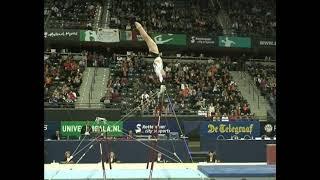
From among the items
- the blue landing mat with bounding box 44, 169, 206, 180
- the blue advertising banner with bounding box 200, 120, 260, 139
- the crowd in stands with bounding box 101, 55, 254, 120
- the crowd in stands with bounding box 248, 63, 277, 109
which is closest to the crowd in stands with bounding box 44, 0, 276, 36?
the crowd in stands with bounding box 248, 63, 277, 109

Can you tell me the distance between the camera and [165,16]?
886 inches

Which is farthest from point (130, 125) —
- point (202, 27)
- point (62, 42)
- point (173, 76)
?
point (202, 27)

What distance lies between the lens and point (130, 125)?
48.6 feet

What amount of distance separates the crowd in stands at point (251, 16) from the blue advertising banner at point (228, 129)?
8464 millimetres

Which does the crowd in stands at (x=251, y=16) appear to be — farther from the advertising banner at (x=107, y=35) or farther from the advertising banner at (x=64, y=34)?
the advertising banner at (x=64, y=34)

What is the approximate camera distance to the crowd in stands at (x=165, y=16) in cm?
2166

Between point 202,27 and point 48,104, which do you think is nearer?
point 48,104

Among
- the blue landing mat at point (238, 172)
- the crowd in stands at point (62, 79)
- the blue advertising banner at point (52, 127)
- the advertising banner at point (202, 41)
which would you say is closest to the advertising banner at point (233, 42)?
the advertising banner at point (202, 41)

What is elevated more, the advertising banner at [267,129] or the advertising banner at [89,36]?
the advertising banner at [89,36]

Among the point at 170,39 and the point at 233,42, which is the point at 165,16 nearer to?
the point at 170,39

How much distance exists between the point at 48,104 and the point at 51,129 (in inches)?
60.0
